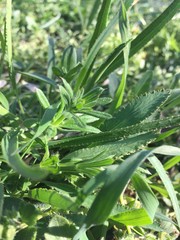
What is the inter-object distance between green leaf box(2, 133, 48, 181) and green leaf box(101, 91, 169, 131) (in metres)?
0.27

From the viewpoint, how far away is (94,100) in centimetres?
110

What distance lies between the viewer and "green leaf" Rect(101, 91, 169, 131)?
1105 millimetres

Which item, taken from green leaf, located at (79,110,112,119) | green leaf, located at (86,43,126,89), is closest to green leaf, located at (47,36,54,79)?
green leaf, located at (86,43,126,89)

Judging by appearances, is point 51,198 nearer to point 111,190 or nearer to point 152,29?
point 111,190

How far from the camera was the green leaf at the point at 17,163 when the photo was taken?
0.82m

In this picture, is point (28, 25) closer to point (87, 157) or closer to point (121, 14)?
point (121, 14)

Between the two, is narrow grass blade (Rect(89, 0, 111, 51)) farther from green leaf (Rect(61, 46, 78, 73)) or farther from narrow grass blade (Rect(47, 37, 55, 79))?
narrow grass blade (Rect(47, 37, 55, 79))

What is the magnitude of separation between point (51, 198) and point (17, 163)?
0.18 m

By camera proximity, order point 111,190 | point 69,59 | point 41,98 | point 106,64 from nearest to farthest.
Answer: point 111,190 < point 41,98 < point 106,64 < point 69,59

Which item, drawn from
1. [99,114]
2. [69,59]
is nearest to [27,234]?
[99,114]

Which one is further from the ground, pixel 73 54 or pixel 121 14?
pixel 121 14

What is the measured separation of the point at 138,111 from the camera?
1129 mm

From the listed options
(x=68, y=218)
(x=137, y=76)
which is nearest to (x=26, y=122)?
(x=68, y=218)

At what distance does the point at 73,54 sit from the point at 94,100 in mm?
309
